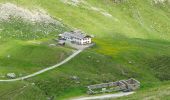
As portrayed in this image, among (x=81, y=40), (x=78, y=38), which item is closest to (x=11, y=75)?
(x=81, y=40)

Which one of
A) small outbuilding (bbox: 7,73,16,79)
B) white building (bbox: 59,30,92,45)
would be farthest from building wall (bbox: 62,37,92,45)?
small outbuilding (bbox: 7,73,16,79)

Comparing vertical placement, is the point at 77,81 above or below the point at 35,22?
below

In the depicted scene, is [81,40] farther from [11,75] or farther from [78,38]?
[11,75]

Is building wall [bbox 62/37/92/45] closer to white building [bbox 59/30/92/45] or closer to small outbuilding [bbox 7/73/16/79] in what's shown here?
white building [bbox 59/30/92/45]

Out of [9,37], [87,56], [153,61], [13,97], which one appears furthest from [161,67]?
[9,37]

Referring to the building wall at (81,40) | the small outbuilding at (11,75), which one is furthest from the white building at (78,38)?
the small outbuilding at (11,75)

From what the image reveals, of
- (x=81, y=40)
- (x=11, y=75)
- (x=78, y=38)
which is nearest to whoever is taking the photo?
(x=11, y=75)

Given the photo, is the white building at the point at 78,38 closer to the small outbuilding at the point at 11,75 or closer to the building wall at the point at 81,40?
the building wall at the point at 81,40

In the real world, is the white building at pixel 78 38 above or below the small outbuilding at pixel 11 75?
above

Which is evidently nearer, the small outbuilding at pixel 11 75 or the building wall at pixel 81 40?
the small outbuilding at pixel 11 75

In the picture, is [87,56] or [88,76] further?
[87,56]

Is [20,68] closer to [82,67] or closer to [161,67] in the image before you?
[82,67]
